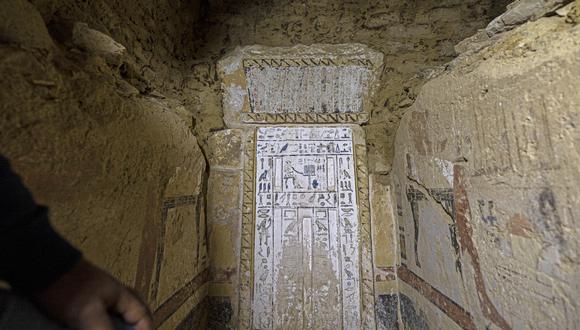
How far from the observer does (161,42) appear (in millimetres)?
1754

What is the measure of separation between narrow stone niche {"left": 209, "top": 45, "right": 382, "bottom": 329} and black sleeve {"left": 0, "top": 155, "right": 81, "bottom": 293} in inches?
59.2

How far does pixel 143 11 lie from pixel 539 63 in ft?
5.91

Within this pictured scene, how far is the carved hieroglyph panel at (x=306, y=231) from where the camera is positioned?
1776mm

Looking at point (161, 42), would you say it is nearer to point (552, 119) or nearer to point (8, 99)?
point (8, 99)

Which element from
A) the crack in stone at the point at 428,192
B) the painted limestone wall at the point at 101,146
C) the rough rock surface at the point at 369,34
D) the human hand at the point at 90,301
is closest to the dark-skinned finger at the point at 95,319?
the human hand at the point at 90,301

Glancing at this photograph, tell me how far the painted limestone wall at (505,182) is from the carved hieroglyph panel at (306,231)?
54 centimetres

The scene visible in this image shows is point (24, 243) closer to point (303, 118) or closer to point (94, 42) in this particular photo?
point (94, 42)

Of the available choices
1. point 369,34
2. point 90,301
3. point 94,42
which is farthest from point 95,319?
point 369,34

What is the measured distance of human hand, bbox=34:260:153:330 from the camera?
397 millimetres

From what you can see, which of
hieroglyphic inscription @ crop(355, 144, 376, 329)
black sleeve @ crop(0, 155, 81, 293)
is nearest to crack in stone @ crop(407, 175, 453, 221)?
hieroglyphic inscription @ crop(355, 144, 376, 329)

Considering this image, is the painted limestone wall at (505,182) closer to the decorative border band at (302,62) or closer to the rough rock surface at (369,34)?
the rough rock surface at (369,34)

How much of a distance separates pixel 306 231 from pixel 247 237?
40 centimetres

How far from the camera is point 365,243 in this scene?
6.07ft

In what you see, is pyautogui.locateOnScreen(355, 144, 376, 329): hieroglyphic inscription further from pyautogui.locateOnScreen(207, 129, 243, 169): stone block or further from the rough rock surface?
pyautogui.locateOnScreen(207, 129, 243, 169): stone block
